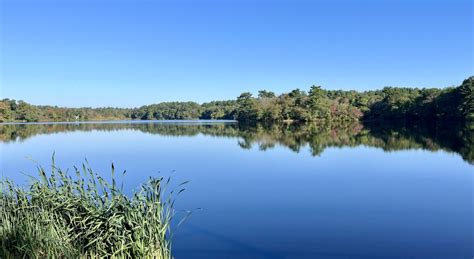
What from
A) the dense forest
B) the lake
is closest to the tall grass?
the lake

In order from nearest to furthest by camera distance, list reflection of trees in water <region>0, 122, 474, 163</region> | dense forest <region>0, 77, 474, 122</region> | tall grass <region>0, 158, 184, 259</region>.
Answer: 1. tall grass <region>0, 158, 184, 259</region>
2. reflection of trees in water <region>0, 122, 474, 163</region>
3. dense forest <region>0, 77, 474, 122</region>

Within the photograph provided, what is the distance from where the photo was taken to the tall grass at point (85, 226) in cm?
359

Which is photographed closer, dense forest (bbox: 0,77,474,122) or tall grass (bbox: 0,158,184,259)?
tall grass (bbox: 0,158,184,259)

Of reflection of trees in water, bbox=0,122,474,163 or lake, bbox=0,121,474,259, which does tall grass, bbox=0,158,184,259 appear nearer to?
lake, bbox=0,121,474,259

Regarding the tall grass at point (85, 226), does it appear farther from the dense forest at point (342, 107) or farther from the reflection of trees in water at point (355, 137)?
the dense forest at point (342, 107)

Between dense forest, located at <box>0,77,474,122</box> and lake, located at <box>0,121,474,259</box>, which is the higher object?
dense forest, located at <box>0,77,474,122</box>

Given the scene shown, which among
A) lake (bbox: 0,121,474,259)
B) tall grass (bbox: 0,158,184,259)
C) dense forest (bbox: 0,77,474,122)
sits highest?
dense forest (bbox: 0,77,474,122)

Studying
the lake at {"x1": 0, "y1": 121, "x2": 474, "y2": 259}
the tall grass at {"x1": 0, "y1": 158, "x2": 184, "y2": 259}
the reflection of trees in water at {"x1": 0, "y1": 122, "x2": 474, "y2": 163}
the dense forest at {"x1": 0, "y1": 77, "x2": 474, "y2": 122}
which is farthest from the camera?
the dense forest at {"x1": 0, "y1": 77, "x2": 474, "y2": 122}

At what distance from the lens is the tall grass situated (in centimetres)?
359

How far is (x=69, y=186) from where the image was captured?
4.13 metres

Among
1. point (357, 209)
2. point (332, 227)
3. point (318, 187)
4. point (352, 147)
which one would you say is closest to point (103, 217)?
point (332, 227)

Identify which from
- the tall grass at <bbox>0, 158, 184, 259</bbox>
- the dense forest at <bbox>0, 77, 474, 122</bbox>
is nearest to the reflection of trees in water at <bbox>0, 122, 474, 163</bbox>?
the dense forest at <bbox>0, 77, 474, 122</bbox>

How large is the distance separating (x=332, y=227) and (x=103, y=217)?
3.64 metres

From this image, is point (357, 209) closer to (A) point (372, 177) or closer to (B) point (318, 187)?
(B) point (318, 187)
